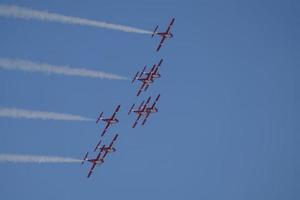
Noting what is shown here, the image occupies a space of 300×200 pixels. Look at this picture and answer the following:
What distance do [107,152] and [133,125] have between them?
17.7 ft

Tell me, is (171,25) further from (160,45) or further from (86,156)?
(86,156)

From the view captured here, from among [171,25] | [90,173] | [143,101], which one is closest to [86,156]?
[90,173]

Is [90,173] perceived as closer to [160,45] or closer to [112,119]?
[112,119]

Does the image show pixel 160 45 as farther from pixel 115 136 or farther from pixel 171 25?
pixel 115 136

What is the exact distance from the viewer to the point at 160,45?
143m

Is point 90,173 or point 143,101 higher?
point 143,101

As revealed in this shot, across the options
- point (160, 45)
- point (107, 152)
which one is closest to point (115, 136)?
point (107, 152)

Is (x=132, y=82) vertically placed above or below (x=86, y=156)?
above

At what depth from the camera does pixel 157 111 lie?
147 meters

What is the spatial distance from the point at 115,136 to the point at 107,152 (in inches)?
101

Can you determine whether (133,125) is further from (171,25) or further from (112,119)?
(171,25)

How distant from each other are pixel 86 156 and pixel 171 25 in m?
21.6

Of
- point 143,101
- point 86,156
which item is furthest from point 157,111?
point 86,156

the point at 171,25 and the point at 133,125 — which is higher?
the point at 171,25
